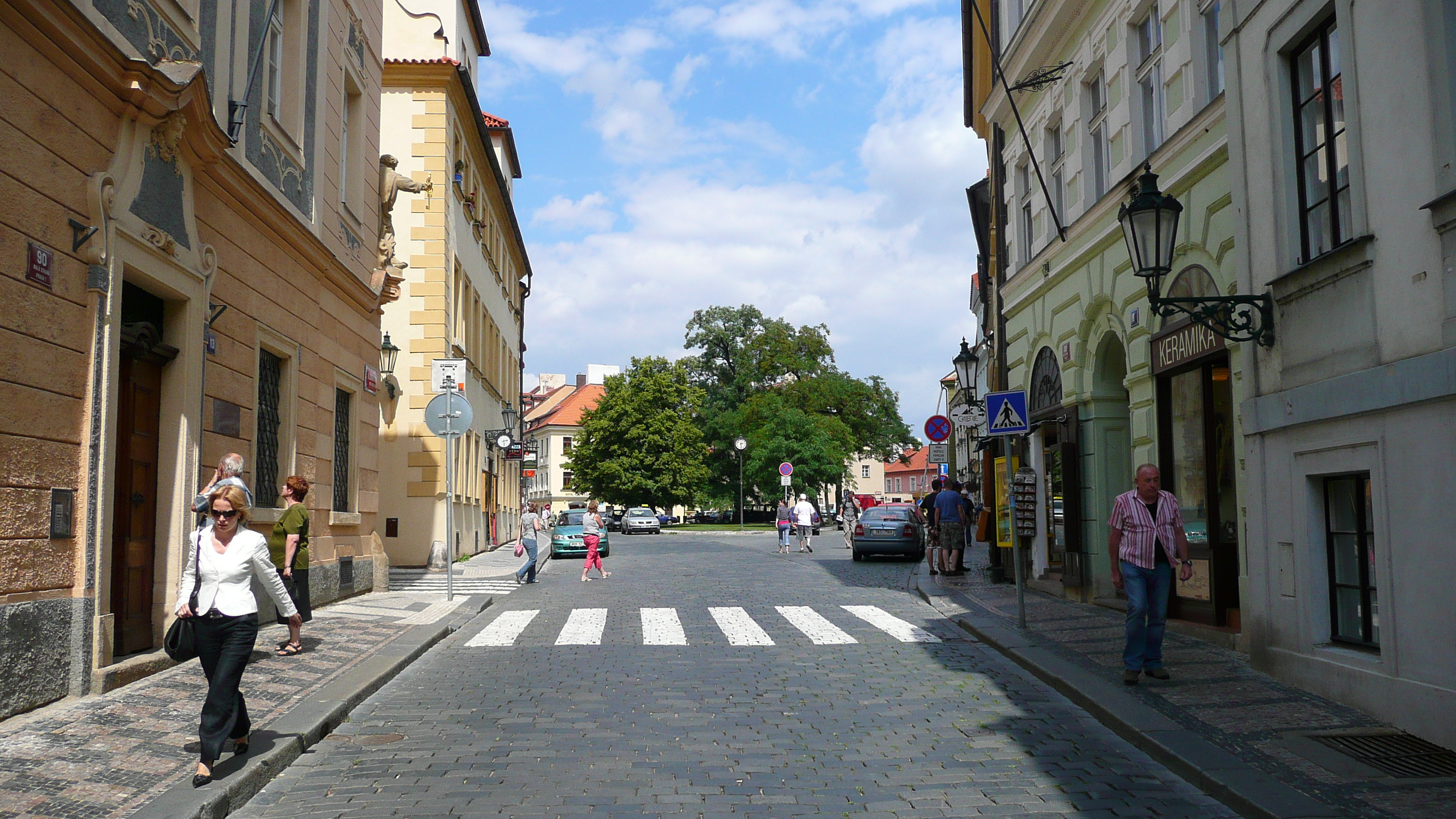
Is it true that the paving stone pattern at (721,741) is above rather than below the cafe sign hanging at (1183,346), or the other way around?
below

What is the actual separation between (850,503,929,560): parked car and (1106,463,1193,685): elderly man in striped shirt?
19.0 m

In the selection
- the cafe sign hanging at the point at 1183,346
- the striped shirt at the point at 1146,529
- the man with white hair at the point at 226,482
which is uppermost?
the cafe sign hanging at the point at 1183,346

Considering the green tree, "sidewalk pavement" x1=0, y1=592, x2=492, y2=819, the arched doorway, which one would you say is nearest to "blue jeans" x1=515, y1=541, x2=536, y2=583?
"sidewalk pavement" x1=0, y1=592, x2=492, y2=819

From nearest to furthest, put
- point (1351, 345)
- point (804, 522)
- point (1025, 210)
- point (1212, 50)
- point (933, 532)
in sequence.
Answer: point (1351, 345), point (1212, 50), point (1025, 210), point (933, 532), point (804, 522)

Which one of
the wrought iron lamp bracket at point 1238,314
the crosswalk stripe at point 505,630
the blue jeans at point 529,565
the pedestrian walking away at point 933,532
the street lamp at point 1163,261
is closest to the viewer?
the wrought iron lamp bracket at point 1238,314

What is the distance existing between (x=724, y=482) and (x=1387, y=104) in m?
72.0

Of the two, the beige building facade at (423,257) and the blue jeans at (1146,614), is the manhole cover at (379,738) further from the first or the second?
the beige building facade at (423,257)

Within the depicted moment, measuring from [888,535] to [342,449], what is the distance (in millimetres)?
14995

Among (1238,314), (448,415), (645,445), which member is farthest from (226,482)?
(645,445)

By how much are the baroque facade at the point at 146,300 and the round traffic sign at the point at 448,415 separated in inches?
57.9

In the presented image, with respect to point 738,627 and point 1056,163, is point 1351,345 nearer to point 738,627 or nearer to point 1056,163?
point 738,627

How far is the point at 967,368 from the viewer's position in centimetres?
2073

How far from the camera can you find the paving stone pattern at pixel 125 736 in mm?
5547

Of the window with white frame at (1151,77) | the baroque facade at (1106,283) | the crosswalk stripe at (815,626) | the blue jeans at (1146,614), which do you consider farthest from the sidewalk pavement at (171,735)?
the window with white frame at (1151,77)
